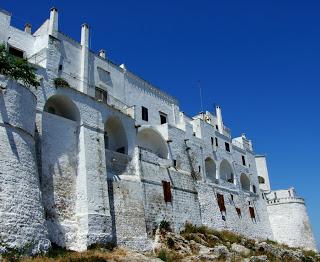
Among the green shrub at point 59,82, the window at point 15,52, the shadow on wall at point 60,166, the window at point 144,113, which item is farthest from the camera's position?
the window at point 144,113

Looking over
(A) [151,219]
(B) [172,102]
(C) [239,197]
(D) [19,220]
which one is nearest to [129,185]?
(A) [151,219]

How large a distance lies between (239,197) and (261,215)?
4.54m

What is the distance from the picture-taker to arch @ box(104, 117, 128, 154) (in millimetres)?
28656

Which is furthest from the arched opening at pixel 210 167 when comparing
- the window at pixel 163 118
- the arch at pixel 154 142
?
the arch at pixel 154 142

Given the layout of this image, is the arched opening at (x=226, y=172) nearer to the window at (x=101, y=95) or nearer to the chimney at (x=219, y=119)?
the chimney at (x=219, y=119)

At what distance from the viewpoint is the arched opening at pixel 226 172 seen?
136ft

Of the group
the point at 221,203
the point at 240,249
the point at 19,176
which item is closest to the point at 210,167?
the point at 221,203

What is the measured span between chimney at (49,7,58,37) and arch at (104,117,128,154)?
290 inches

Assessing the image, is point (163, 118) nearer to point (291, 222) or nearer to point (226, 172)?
point (226, 172)

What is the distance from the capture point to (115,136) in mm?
29297

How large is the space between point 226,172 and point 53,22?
77.8ft

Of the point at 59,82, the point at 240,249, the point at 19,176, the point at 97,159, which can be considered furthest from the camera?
the point at 240,249

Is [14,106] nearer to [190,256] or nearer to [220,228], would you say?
[190,256]

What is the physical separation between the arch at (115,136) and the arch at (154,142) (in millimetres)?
3867
